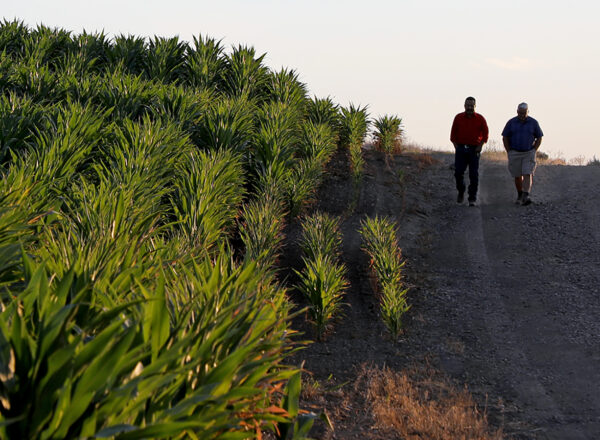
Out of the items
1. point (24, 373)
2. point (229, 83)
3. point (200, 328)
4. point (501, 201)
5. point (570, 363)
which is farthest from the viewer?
point (229, 83)

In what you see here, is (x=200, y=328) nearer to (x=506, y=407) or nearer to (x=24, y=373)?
(x=24, y=373)

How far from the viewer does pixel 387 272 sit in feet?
30.9

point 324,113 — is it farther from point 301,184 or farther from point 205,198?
point 205,198

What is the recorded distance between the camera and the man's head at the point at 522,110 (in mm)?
13195

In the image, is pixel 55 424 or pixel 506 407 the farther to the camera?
pixel 506 407

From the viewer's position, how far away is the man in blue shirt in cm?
1330

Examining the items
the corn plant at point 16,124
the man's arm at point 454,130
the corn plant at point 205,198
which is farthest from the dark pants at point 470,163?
the corn plant at point 16,124

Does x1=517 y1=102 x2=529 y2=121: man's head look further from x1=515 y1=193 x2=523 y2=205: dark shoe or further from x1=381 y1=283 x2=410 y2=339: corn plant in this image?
x1=381 y1=283 x2=410 y2=339: corn plant

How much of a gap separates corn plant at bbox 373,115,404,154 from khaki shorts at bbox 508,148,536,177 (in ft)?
13.2

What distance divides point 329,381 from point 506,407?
6.05 ft

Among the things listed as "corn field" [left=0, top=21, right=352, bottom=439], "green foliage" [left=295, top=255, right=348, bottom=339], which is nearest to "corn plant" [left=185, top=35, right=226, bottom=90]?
"corn field" [left=0, top=21, right=352, bottom=439]

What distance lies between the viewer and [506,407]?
684 cm

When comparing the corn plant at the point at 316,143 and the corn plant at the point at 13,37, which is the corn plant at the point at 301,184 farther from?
the corn plant at the point at 13,37

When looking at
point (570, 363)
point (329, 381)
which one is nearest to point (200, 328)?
point (329, 381)
